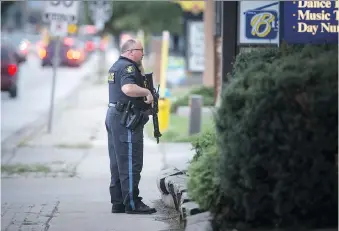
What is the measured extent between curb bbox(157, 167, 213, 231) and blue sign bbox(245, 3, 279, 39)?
Answer: 213cm

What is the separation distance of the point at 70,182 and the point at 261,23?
3.68 metres

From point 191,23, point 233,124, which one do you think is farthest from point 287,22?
point 191,23

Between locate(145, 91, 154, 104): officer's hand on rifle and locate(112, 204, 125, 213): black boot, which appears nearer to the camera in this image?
locate(145, 91, 154, 104): officer's hand on rifle

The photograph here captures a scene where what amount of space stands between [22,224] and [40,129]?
11.0 m

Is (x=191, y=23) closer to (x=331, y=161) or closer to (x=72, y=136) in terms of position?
(x=72, y=136)

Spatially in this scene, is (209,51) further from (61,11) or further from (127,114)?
(127,114)

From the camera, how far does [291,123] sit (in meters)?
5.70

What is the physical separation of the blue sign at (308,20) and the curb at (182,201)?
210 centimetres

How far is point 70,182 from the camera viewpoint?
11.9 m

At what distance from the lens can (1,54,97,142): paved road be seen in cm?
2136

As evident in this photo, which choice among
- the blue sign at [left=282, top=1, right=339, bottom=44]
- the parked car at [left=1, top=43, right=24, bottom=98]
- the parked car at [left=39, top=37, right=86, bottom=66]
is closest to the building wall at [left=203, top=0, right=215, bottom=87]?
the parked car at [left=1, top=43, right=24, bottom=98]

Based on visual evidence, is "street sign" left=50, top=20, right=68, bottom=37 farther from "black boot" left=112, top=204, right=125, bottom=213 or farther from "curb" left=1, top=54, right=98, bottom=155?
"black boot" left=112, top=204, right=125, bottom=213

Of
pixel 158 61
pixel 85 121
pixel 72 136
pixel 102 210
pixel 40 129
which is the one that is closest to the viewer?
pixel 102 210

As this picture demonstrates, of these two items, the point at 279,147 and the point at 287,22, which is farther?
the point at 287,22
